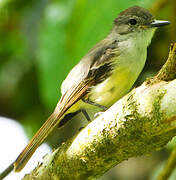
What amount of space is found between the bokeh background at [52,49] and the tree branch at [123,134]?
0.70 m

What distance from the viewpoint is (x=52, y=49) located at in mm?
3072

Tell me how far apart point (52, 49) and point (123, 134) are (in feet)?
3.77

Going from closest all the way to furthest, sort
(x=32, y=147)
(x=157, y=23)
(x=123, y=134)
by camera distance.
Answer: (x=123, y=134), (x=32, y=147), (x=157, y=23)

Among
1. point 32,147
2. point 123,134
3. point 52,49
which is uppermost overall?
point 52,49

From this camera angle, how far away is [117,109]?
2236mm

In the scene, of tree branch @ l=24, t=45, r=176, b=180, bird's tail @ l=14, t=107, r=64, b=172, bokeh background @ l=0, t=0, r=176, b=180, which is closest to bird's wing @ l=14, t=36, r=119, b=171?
bird's tail @ l=14, t=107, r=64, b=172

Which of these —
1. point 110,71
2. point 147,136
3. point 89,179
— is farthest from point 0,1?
point 147,136

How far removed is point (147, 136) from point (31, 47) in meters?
1.97

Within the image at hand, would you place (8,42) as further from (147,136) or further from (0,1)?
(147,136)

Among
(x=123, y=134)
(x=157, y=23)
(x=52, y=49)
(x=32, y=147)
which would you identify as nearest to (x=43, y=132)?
(x=32, y=147)

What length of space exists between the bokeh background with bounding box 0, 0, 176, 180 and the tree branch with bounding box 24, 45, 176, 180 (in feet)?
2.31

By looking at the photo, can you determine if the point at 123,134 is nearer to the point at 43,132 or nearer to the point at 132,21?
the point at 43,132

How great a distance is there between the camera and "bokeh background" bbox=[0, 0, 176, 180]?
9.75 ft

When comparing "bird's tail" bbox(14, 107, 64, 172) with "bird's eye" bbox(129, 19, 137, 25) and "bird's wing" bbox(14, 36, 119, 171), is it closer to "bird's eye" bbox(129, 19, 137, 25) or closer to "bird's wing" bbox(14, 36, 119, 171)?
"bird's wing" bbox(14, 36, 119, 171)
